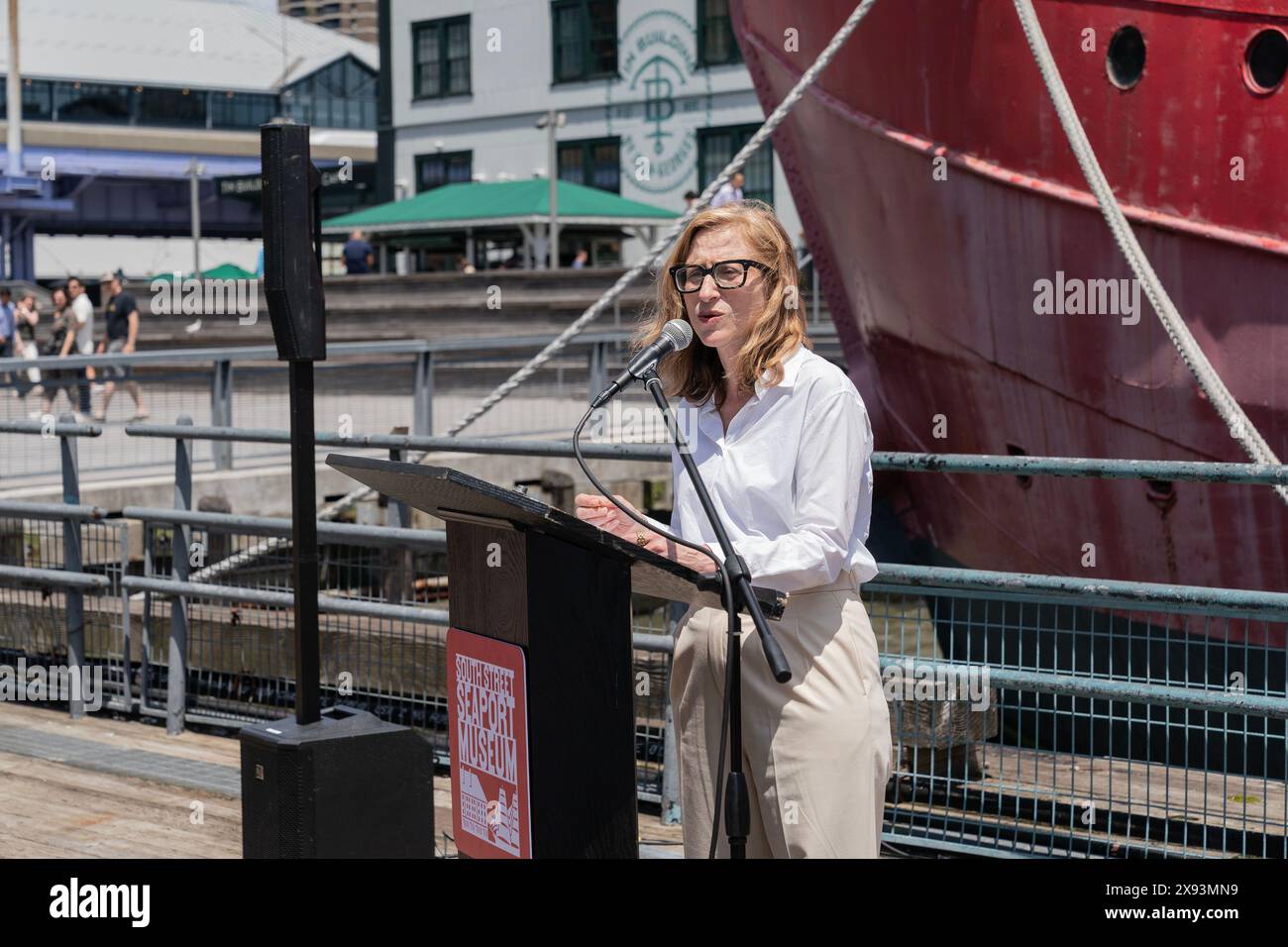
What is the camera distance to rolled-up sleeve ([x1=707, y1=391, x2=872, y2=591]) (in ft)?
10.2

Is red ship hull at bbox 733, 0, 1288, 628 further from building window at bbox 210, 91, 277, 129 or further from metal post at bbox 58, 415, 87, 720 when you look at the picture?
building window at bbox 210, 91, 277, 129

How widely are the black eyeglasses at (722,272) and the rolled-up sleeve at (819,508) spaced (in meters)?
0.29

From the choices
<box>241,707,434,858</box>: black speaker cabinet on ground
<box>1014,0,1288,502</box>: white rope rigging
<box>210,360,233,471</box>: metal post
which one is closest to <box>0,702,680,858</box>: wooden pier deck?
<box>241,707,434,858</box>: black speaker cabinet on ground

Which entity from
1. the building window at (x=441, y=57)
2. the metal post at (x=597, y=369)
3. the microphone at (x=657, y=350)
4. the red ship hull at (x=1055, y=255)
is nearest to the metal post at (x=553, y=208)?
the metal post at (x=597, y=369)

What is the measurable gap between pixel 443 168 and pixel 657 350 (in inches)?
1330

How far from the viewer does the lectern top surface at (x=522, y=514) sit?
9.66ft

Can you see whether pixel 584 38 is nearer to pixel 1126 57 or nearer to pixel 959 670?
pixel 1126 57

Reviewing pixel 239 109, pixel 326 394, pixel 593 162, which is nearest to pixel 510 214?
pixel 593 162

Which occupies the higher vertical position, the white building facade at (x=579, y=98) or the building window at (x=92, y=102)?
the building window at (x=92, y=102)

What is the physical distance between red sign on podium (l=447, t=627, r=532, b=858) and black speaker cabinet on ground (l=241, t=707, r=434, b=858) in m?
0.87

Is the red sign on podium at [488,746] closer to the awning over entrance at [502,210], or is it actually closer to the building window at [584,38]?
the awning over entrance at [502,210]

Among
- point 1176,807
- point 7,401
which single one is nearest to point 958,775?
point 1176,807
